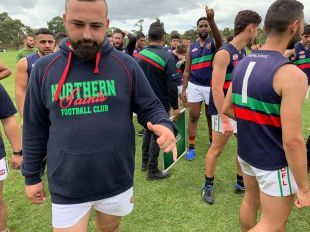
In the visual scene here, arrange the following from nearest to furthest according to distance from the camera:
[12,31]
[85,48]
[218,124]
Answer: [85,48], [218,124], [12,31]

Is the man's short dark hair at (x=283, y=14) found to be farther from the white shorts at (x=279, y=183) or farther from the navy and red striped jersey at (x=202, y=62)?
the navy and red striped jersey at (x=202, y=62)

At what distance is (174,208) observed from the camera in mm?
3859

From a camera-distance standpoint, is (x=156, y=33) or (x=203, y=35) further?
(x=203, y=35)

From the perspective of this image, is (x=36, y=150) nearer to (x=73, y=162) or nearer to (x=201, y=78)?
(x=73, y=162)

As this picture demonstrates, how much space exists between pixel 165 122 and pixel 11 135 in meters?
1.83

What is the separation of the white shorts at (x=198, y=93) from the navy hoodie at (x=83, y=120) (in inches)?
132

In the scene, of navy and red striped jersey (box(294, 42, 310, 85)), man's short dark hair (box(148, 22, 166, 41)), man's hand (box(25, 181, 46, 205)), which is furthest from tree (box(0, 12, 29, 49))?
man's hand (box(25, 181, 46, 205))

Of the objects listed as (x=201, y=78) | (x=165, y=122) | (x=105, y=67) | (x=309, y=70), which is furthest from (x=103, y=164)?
(x=309, y=70)

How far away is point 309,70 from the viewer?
7078 millimetres

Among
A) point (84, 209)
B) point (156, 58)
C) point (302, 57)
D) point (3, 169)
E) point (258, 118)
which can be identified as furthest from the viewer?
point (302, 57)

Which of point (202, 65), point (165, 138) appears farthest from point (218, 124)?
point (165, 138)

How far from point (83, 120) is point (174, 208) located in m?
2.40

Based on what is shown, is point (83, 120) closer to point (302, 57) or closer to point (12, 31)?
point (302, 57)

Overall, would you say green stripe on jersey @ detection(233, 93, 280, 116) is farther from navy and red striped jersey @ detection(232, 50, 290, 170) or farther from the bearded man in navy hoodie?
the bearded man in navy hoodie
